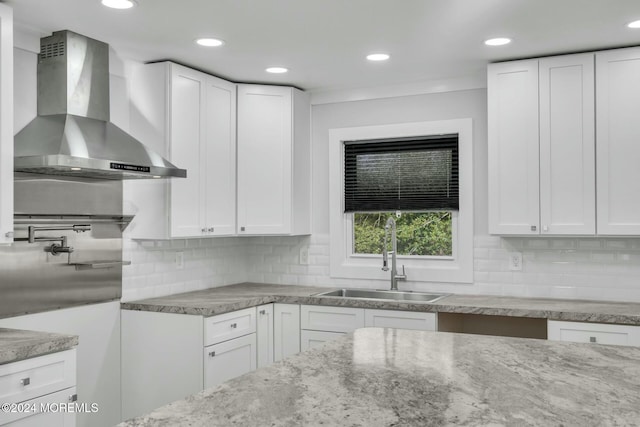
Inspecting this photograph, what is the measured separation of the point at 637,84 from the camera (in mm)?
3508

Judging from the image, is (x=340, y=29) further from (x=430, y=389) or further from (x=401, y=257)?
(x=430, y=389)

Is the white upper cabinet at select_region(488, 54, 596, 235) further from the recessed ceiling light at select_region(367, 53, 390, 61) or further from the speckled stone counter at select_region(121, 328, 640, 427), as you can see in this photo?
the speckled stone counter at select_region(121, 328, 640, 427)

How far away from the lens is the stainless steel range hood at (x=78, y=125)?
9.61ft

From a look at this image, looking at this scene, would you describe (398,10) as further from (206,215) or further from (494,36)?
(206,215)

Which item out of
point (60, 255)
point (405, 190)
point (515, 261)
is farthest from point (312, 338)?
point (60, 255)

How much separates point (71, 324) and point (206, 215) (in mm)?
1106

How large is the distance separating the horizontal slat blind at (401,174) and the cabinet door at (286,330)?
1001 mm

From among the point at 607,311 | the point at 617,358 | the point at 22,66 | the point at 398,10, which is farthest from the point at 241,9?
the point at 607,311

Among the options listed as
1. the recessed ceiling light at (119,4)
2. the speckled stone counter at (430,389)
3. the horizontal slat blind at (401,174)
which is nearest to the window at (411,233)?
the horizontal slat blind at (401,174)

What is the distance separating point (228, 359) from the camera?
3.79 m

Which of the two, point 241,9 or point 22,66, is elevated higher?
point 241,9

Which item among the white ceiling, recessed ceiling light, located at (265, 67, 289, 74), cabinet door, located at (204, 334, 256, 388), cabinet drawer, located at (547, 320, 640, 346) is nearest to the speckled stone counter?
cabinet drawer, located at (547, 320, 640, 346)

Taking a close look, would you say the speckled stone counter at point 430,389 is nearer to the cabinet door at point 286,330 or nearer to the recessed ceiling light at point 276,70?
the cabinet door at point 286,330

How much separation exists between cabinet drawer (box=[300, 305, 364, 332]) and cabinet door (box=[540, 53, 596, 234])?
1.31 meters
